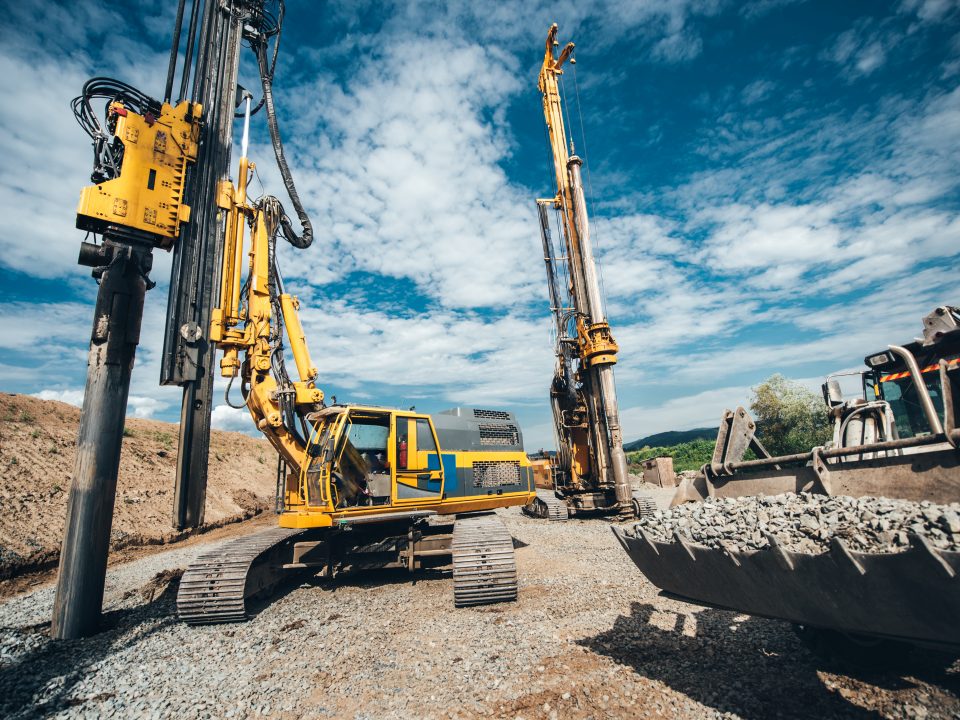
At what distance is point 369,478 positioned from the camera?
7.73m

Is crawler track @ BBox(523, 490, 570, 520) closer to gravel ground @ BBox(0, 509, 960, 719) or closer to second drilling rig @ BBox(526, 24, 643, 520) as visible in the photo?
second drilling rig @ BBox(526, 24, 643, 520)

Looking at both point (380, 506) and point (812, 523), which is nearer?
point (812, 523)

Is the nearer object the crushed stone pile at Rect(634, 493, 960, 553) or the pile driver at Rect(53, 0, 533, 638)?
the crushed stone pile at Rect(634, 493, 960, 553)

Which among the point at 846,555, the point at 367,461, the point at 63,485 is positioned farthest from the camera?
the point at 63,485

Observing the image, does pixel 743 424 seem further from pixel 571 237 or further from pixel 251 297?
pixel 571 237

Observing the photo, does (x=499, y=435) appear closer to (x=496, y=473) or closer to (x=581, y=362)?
(x=496, y=473)

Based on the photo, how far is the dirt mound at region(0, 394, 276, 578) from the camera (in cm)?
1059

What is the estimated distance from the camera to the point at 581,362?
549 inches

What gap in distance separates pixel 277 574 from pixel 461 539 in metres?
2.89

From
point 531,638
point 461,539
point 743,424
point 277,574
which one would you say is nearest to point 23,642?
point 277,574

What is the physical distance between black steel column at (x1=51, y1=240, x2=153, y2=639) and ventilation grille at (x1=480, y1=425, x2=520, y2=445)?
5.38 meters

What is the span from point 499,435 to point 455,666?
487 centimetres

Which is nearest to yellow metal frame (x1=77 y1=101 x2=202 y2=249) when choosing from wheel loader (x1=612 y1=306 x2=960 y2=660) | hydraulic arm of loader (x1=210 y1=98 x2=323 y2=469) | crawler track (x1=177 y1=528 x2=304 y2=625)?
hydraulic arm of loader (x1=210 y1=98 x2=323 y2=469)

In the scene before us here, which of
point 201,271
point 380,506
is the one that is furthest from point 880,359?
point 201,271
